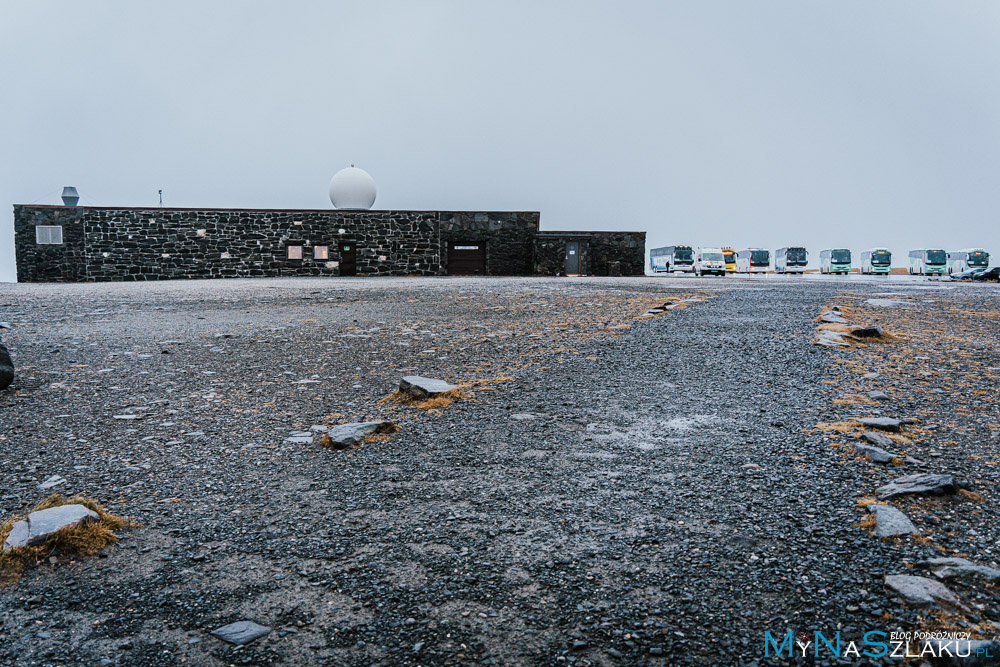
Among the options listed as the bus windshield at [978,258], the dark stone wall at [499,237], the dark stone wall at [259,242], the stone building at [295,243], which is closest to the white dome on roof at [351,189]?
the stone building at [295,243]

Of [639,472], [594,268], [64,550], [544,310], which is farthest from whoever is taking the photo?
[594,268]

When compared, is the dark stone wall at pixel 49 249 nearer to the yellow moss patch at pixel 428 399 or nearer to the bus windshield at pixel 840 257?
the yellow moss patch at pixel 428 399

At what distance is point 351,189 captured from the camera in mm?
32750

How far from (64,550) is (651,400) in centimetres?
387

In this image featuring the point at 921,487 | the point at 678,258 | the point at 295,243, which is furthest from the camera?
the point at 678,258

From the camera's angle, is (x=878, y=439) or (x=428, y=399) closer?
(x=878, y=439)

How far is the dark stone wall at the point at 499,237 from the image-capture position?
101 ft

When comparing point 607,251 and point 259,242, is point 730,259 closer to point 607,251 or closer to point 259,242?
point 607,251

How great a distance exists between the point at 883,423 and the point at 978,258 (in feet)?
145

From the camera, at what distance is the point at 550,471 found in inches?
140

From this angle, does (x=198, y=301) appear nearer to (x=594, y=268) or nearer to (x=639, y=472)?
(x=639, y=472)

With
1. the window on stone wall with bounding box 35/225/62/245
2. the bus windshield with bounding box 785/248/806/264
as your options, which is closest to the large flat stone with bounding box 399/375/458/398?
the window on stone wall with bounding box 35/225/62/245

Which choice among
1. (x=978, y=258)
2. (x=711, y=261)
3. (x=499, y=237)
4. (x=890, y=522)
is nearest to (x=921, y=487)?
(x=890, y=522)

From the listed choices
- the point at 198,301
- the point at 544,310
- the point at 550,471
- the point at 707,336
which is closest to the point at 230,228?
the point at 198,301
